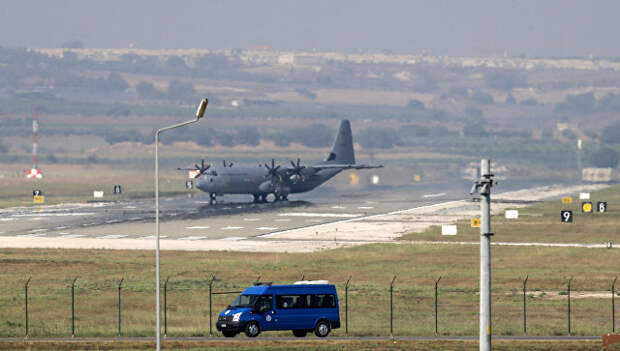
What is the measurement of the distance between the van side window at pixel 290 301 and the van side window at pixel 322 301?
0.37 metres

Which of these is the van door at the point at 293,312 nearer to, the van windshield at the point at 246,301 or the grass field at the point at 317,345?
the van windshield at the point at 246,301

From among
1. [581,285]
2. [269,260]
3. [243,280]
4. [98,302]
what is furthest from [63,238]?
[581,285]

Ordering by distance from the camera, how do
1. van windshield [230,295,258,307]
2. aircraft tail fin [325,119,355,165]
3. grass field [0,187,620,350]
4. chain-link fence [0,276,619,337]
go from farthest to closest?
aircraft tail fin [325,119,355,165] < grass field [0,187,620,350] < chain-link fence [0,276,619,337] < van windshield [230,295,258,307]

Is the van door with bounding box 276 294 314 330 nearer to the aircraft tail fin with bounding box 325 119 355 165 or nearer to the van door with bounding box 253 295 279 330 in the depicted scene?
the van door with bounding box 253 295 279 330

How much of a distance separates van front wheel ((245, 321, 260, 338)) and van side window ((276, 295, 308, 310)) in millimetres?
1462

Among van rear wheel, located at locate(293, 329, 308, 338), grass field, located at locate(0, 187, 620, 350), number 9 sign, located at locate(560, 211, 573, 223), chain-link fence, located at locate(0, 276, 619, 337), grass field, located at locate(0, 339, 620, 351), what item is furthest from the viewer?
number 9 sign, located at locate(560, 211, 573, 223)

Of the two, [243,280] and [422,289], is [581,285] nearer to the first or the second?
[422,289]

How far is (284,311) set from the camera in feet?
174

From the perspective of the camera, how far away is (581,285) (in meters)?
72.1

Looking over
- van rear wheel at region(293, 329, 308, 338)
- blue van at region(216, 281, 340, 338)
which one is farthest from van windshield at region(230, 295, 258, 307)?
van rear wheel at region(293, 329, 308, 338)

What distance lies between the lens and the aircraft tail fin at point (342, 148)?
16538cm

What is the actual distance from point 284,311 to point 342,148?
114 meters

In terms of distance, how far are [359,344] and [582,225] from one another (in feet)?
251

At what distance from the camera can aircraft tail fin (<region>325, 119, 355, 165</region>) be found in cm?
16538
